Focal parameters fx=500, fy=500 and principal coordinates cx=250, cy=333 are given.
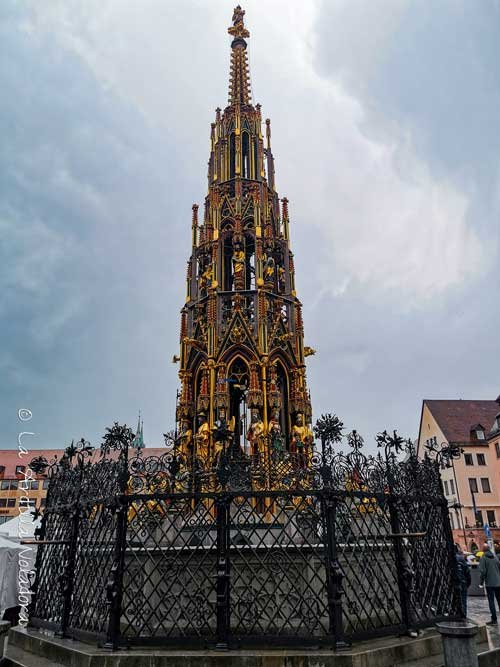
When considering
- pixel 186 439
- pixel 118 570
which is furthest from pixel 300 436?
pixel 118 570

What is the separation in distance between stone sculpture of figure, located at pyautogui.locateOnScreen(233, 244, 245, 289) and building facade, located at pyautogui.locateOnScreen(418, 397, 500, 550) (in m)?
25.5

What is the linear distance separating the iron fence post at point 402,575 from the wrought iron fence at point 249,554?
2 cm

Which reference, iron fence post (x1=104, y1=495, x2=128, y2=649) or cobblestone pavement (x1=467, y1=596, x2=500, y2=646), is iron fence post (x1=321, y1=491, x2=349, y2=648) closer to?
iron fence post (x1=104, y1=495, x2=128, y2=649)

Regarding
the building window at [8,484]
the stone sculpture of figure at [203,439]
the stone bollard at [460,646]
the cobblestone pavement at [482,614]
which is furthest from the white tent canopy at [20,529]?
the building window at [8,484]

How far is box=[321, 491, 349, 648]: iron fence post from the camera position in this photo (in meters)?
7.11

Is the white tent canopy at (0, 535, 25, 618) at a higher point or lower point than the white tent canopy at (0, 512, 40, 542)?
lower

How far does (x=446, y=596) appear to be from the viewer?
944cm

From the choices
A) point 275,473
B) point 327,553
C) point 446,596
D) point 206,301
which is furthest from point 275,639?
point 206,301

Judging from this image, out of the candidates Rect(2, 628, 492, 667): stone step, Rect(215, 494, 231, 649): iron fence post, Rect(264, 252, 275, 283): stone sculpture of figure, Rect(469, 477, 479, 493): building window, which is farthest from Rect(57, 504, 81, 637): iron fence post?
Rect(469, 477, 479, 493): building window

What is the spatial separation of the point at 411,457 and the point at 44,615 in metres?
7.86

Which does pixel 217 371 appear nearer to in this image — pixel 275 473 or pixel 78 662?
pixel 275 473

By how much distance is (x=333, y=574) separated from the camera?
24.2ft

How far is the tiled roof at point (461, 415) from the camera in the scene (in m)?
44.1

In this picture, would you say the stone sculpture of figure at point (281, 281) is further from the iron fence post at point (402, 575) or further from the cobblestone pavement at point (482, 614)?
the cobblestone pavement at point (482, 614)
